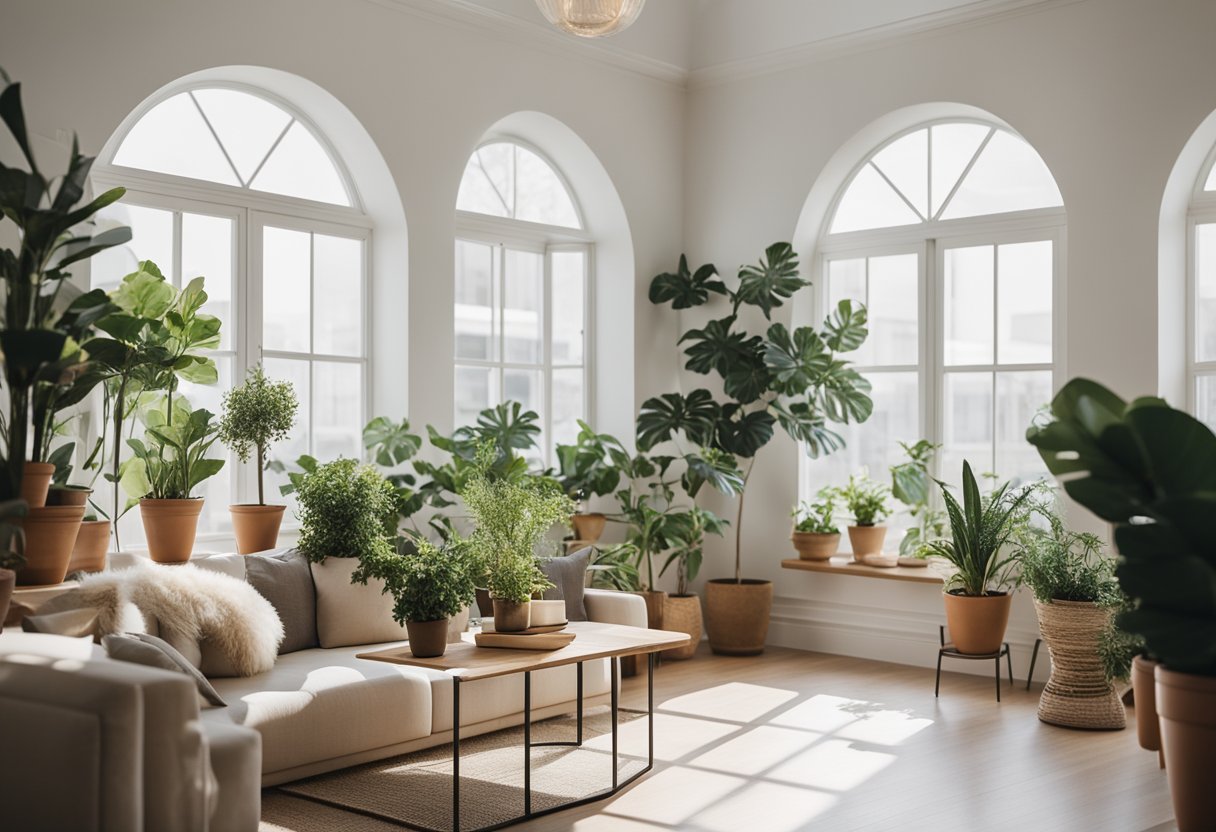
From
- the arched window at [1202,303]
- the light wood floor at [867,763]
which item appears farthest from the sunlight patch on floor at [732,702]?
the arched window at [1202,303]

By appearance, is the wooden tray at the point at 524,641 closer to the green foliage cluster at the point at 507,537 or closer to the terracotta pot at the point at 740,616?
the green foliage cluster at the point at 507,537

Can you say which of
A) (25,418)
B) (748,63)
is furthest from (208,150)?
(748,63)

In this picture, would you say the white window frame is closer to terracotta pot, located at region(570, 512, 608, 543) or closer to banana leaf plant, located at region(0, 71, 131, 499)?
terracotta pot, located at region(570, 512, 608, 543)

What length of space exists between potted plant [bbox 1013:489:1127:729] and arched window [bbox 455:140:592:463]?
2.95m

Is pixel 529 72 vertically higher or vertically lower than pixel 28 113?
higher

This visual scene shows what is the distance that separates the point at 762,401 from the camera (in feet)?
23.8

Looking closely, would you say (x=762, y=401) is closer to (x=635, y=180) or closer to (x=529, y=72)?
(x=635, y=180)

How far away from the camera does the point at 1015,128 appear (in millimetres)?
6219

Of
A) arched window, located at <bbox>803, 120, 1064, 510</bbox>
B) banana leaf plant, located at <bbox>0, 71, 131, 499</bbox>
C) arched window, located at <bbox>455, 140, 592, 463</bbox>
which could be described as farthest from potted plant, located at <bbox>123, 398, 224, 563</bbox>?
arched window, located at <bbox>803, 120, 1064, 510</bbox>

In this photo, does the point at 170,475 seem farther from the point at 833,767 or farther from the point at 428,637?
the point at 833,767

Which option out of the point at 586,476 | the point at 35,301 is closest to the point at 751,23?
the point at 586,476

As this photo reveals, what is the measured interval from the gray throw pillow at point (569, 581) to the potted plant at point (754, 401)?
137 centimetres

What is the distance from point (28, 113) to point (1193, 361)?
5.38 metres

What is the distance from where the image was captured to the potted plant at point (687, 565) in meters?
6.76
